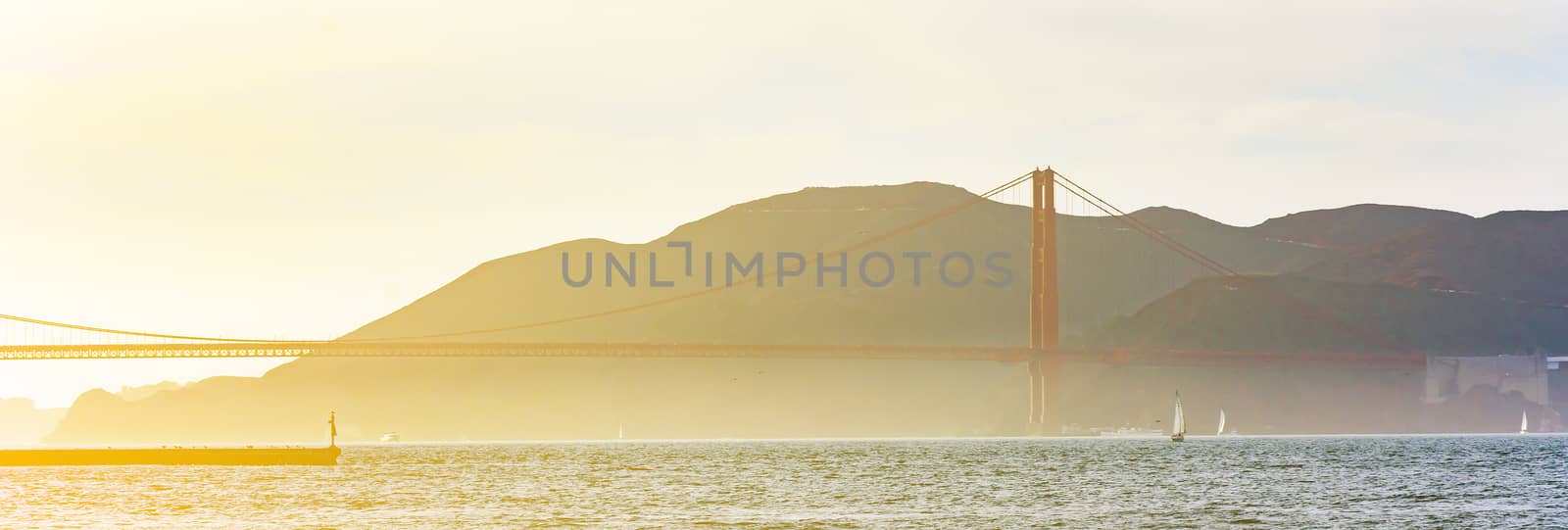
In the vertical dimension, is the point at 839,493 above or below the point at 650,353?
below

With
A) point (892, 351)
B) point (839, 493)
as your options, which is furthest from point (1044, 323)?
point (839, 493)

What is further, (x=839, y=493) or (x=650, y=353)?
(x=650, y=353)

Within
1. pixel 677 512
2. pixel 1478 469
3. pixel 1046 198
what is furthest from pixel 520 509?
pixel 1046 198

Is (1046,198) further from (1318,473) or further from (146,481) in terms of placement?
(146,481)

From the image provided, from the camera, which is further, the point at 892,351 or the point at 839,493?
the point at 892,351

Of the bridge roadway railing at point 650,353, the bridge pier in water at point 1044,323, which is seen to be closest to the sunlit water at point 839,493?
the bridge roadway railing at point 650,353

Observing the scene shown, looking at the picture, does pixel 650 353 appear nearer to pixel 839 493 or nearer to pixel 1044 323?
pixel 1044 323

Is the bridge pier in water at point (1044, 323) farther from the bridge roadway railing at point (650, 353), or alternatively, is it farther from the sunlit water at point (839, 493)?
the sunlit water at point (839, 493)

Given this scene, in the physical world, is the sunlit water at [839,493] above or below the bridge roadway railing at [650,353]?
below
